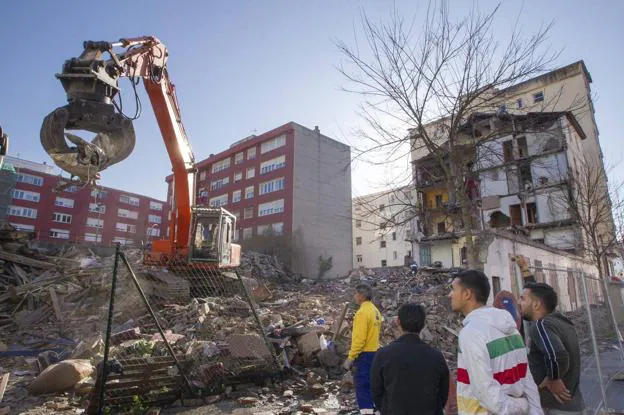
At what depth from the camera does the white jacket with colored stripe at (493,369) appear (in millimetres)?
1969

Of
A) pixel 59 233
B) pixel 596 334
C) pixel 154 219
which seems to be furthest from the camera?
pixel 154 219

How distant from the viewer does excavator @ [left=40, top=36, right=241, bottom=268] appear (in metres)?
5.22

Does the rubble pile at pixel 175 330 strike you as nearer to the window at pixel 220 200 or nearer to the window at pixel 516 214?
the window at pixel 516 214

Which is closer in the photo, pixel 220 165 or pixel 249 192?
pixel 249 192

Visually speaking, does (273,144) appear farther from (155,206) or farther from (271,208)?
(155,206)

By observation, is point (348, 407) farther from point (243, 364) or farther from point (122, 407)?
point (122, 407)

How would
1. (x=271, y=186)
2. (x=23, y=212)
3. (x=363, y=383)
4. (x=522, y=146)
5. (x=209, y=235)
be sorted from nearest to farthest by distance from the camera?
(x=363, y=383) → (x=209, y=235) → (x=522, y=146) → (x=271, y=186) → (x=23, y=212)

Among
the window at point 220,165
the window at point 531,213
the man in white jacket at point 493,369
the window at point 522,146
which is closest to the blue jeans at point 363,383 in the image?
the man in white jacket at point 493,369

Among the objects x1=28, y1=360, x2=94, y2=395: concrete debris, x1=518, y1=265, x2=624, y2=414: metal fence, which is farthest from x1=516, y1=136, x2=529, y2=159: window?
x1=28, y1=360, x2=94, y2=395: concrete debris

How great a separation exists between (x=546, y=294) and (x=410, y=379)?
61.6 inches

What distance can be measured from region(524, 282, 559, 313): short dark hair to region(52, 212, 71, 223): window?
63.9 metres

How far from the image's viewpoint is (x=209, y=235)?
12.4m

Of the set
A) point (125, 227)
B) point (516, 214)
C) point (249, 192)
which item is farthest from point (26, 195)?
point (516, 214)

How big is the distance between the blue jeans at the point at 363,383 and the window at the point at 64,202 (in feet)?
204
